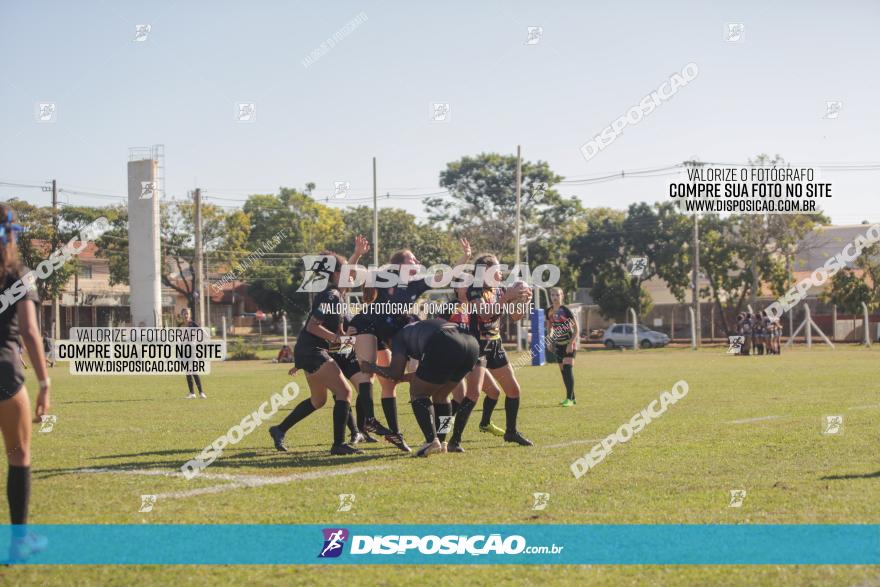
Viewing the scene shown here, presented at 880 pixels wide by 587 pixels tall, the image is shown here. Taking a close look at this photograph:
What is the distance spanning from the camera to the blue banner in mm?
5574

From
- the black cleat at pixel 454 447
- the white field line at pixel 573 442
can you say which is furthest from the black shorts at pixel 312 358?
the white field line at pixel 573 442

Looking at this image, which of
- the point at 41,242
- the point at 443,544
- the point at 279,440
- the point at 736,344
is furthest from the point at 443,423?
the point at 41,242

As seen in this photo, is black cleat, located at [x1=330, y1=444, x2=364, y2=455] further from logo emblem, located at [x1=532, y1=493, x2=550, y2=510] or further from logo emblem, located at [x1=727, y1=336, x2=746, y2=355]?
logo emblem, located at [x1=727, y1=336, x2=746, y2=355]

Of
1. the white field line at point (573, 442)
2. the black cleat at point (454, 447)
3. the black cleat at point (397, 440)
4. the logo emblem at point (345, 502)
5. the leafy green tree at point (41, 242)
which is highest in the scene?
the leafy green tree at point (41, 242)

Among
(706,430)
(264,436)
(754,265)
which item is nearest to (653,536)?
(706,430)

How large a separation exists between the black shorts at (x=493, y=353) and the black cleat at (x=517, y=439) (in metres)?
0.87

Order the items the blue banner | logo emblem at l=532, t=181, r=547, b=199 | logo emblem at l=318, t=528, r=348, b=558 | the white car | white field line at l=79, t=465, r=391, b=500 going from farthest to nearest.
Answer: logo emblem at l=532, t=181, r=547, b=199
the white car
white field line at l=79, t=465, r=391, b=500
logo emblem at l=318, t=528, r=348, b=558
the blue banner

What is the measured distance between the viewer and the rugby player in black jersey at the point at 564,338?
656 inches

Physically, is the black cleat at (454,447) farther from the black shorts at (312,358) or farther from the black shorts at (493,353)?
the black shorts at (312,358)

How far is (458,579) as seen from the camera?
17.1 feet

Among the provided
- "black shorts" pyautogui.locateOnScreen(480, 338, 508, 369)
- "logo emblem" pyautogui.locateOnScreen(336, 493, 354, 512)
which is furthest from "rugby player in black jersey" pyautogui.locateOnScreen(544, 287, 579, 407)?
"logo emblem" pyautogui.locateOnScreen(336, 493, 354, 512)

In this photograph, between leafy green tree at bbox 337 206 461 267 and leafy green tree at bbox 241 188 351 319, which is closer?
leafy green tree at bbox 337 206 461 267

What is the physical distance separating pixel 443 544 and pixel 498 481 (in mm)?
2327

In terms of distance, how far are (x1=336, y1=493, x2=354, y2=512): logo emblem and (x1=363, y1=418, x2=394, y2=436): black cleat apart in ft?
9.01
